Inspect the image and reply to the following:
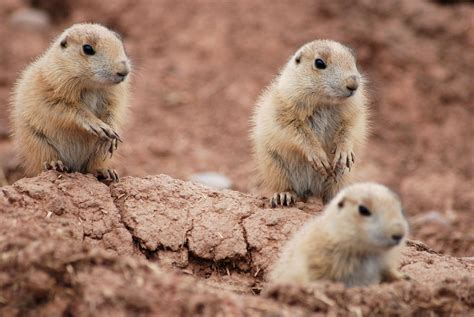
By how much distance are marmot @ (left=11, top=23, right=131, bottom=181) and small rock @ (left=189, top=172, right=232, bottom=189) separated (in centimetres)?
388

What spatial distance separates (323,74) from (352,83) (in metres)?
0.35

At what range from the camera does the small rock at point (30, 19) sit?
1509cm

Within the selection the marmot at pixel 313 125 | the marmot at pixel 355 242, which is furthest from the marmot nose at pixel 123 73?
the marmot at pixel 355 242

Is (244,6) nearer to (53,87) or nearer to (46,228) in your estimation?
(53,87)

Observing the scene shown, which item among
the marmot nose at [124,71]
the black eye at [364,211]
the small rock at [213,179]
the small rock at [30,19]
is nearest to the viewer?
the black eye at [364,211]

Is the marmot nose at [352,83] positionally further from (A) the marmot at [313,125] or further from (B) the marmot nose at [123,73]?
(B) the marmot nose at [123,73]

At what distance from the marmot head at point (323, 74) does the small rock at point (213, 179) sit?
3.84 metres

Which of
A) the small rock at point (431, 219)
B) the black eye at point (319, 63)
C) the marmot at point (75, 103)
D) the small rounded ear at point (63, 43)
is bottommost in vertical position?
the marmot at point (75, 103)

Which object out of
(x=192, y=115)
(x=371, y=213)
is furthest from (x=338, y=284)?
(x=192, y=115)

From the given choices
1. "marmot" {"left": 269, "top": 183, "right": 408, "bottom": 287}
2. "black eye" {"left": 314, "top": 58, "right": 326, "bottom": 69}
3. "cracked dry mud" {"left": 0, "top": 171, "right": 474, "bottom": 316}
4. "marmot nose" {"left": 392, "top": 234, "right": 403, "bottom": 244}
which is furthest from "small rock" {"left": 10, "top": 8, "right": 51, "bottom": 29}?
"marmot nose" {"left": 392, "top": 234, "right": 403, "bottom": 244}

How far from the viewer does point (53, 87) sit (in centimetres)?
783

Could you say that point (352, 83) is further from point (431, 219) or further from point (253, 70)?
point (253, 70)

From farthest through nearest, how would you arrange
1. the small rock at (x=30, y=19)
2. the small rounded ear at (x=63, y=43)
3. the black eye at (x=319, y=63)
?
the small rock at (x=30, y=19) → the black eye at (x=319, y=63) → the small rounded ear at (x=63, y=43)

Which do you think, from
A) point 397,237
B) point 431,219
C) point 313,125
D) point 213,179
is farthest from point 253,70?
point 397,237
